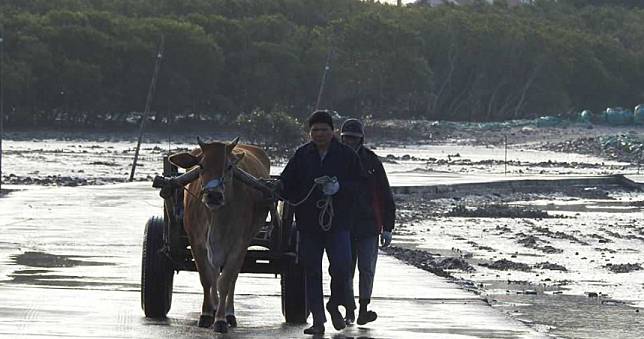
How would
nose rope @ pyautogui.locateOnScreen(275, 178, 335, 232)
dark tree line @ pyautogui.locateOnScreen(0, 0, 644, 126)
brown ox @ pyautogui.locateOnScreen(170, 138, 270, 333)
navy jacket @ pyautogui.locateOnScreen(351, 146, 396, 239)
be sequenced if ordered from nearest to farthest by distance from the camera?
1. brown ox @ pyautogui.locateOnScreen(170, 138, 270, 333)
2. nose rope @ pyautogui.locateOnScreen(275, 178, 335, 232)
3. navy jacket @ pyautogui.locateOnScreen(351, 146, 396, 239)
4. dark tree line @ pyautogui.locateOnScreen(0, 0, 644, 126)

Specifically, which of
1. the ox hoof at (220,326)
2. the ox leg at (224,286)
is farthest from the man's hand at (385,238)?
the ox hoof at (220,326)

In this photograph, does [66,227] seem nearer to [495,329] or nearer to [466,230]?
[466,230]

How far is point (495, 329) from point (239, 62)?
8603 cm

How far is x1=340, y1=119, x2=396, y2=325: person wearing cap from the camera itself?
14.7 meters

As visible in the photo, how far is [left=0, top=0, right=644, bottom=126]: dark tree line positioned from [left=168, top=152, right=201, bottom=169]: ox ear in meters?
70.0

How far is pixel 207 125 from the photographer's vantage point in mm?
95688

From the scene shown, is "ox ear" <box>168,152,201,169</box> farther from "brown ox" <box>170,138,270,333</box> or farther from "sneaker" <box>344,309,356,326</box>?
"sneaker" <box>344,309,356,326</box>

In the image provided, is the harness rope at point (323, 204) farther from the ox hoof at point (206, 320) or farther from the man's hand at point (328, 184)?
the ox hoof at point (206, 320)

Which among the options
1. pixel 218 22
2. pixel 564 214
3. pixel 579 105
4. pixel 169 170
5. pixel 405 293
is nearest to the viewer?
pixel 169 170

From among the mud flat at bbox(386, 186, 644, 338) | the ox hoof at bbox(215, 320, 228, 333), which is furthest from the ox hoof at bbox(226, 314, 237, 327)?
the mud flat at bbox(386, 186, 644, 338)

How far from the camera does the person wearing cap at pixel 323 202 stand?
14070mm

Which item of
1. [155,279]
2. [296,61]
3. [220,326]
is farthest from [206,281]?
[296,61]

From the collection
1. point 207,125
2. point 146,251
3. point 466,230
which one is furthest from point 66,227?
point 207,125

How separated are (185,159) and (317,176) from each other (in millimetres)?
1082
